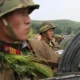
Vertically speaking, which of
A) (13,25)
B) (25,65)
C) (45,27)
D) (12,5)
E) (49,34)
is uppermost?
(45,27)

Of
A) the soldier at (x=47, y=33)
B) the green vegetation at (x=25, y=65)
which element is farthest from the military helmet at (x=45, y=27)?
the green vegetation at (x=25, y=65)

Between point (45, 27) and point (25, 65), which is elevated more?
point (45, 27)

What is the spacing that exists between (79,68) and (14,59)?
1.03 metres

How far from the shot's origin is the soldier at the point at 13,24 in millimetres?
2993

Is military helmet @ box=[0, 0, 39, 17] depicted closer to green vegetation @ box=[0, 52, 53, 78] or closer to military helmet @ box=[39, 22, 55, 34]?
green vegetation @ box=[0, 52, 53, 78]

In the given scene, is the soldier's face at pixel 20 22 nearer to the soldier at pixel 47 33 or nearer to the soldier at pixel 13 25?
the soldier at pixel 13 25

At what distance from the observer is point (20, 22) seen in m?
3.03

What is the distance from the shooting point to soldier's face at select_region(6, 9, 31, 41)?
9.87 feet

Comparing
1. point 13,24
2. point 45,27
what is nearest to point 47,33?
point 45,27

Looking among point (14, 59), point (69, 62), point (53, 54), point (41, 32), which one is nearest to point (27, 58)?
point (14, 59)

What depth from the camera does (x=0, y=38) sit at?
3.05 metres

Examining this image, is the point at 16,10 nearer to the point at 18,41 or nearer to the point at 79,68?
the point at 18,41

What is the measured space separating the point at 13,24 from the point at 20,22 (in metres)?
0.07

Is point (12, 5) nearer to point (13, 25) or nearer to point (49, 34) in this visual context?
point (13, 25)
